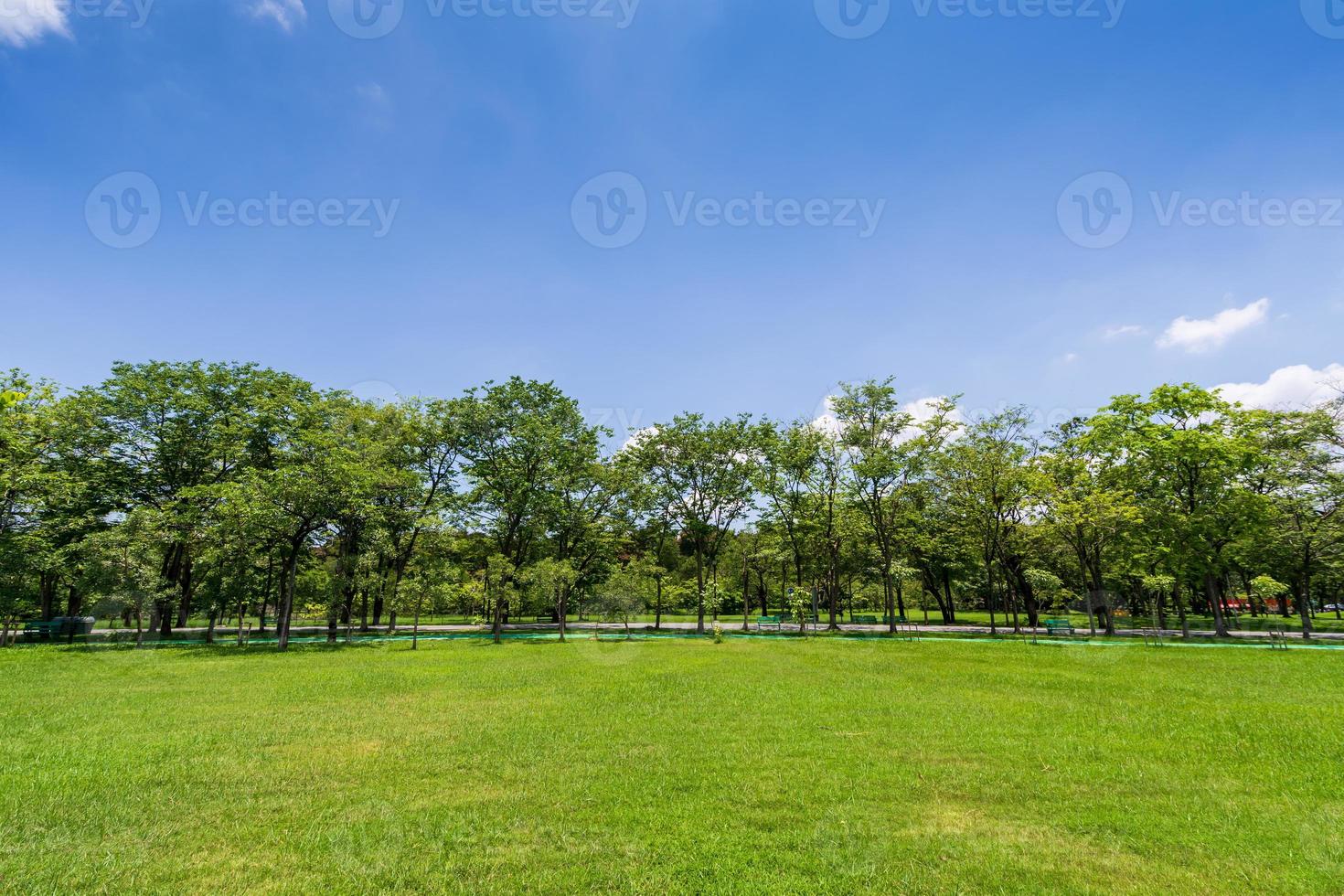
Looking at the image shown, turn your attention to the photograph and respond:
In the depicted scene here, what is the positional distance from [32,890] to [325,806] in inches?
96.2

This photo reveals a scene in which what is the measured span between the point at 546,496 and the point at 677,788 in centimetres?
3154

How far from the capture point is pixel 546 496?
125 feet

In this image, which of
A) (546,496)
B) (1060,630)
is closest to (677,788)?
(546,496)

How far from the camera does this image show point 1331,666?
18656 mm

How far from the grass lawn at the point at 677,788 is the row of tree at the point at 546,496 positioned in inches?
642

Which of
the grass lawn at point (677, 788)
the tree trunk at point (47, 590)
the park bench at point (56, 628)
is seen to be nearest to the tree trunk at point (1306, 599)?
the grass lawn at point (677, 788)

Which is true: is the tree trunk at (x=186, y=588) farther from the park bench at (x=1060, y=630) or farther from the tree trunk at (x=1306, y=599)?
the tree trunk at (x=1306, y=599)

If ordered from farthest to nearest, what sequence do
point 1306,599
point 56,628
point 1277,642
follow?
point 56,628 → point 1306,599 → point 1277,642

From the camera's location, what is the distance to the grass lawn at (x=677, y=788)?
5398mm

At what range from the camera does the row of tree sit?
94.4ft

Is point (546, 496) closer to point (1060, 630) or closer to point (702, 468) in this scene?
point (702, 468)

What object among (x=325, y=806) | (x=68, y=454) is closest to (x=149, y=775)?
(x=325, y=806)

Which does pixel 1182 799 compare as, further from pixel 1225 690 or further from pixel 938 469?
pixel 938 469

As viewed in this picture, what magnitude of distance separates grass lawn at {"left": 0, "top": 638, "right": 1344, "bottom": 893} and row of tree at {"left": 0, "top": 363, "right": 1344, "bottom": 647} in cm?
1631
